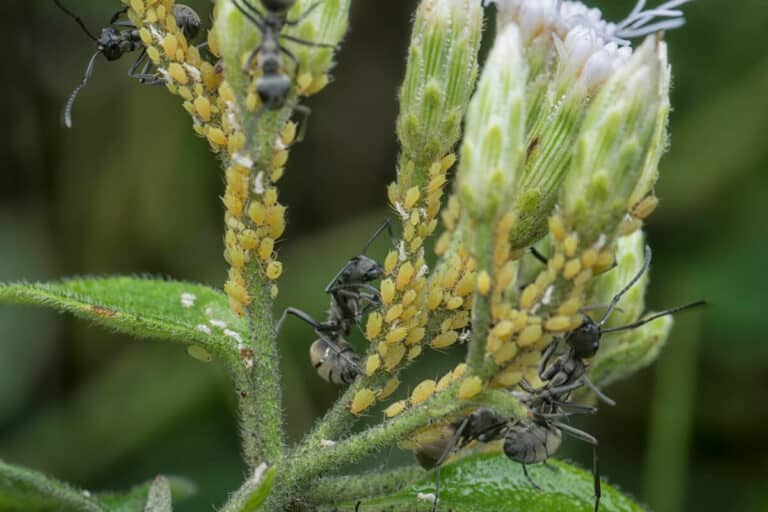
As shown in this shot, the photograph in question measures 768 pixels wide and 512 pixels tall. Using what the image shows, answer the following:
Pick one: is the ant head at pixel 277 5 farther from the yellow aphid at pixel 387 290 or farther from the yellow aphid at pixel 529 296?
the yellow aphid at pixel 529 296

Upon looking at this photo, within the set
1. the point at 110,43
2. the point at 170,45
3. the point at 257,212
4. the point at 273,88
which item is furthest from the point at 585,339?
the point at 110,43

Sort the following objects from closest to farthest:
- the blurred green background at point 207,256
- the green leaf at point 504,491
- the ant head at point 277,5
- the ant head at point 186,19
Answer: the ant head at point 277,5 → the green leaf at point 504,491 → the ant head at point 186,19 → the blurred green background at point 207,256

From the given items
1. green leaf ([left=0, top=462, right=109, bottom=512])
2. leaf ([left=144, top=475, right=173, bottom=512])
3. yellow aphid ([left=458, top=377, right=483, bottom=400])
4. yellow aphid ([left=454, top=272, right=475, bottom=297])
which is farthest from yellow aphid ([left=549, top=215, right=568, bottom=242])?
green leaf ([left=0, top=462, right=109, bottom=512])

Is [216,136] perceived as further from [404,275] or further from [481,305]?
[481,305]

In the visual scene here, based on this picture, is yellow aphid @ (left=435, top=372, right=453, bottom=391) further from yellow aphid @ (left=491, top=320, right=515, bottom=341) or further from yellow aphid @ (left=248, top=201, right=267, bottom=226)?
yellow aphid @ (left=248, top=201, right=267, bottom=226)

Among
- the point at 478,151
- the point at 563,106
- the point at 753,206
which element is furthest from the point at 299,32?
the point at 753,206

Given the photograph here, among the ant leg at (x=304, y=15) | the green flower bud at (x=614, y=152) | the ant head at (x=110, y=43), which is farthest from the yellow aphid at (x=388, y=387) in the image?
the ant head at (x=110, y=43)

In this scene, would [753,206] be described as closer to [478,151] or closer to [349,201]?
[349,201]
